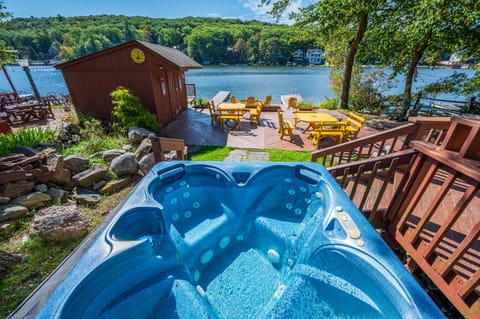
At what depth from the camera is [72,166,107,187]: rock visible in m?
3.92

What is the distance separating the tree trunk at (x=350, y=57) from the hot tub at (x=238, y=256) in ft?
28.4

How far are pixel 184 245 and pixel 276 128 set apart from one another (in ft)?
20.0

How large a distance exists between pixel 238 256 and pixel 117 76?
771 centimetres

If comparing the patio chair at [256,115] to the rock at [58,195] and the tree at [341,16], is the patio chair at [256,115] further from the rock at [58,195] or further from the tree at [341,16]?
the rock at [58,195]

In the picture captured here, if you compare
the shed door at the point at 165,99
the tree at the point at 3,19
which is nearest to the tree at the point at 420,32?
the shed door at the point at 165,99

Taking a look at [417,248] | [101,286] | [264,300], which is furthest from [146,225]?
[417,248]

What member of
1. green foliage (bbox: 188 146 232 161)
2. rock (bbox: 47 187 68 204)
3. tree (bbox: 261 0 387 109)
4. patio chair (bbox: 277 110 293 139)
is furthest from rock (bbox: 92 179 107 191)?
tree (bbox: 261 0 387 109)

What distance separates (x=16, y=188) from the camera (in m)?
3.39

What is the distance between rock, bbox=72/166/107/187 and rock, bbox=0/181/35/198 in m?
0.64

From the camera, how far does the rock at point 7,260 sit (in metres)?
2.37

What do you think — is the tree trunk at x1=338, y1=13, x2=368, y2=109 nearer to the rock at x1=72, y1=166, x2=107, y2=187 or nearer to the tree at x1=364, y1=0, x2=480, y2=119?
the tree at x1=364, y1=0, x2=480, y2=119

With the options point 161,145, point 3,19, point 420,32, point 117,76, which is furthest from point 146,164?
point 420,32

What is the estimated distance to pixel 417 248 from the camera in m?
2.09

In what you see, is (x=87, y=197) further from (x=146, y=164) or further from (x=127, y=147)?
(x=127, y=147)
